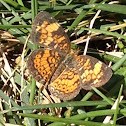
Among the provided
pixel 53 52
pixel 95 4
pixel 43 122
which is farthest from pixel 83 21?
pixel 43 122

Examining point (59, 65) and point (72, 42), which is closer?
point (59, 65)

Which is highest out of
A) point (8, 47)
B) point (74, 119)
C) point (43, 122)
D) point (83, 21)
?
point (83, 21)

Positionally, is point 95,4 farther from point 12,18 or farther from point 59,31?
point 12,18

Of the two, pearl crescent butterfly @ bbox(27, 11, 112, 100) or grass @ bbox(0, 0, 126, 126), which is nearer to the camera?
pearl crescent butterfly @ bbox(27, 11, 112, 100)
